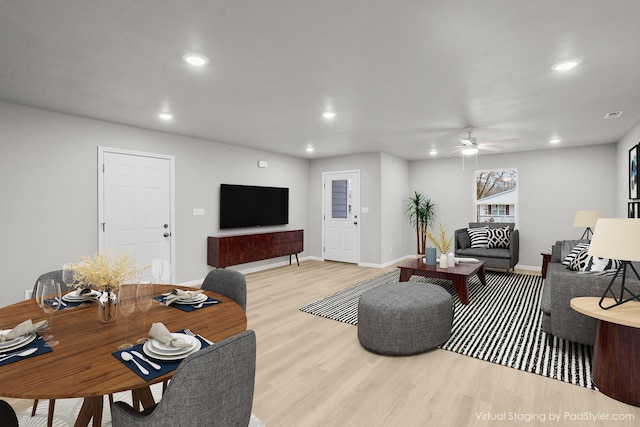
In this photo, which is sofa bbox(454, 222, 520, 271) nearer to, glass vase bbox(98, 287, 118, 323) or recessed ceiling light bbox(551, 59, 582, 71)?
recessed ceiling light bbox(551, 59, 582, 71)

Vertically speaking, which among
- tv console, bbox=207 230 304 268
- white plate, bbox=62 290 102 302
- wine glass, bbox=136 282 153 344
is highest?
wine glass, bbox=136 282 153 344

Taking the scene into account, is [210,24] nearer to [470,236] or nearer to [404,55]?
[404,55]

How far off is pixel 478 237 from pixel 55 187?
6482mm

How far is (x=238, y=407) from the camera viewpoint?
1096 millimetres

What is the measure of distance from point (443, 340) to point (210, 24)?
3021 millimetres

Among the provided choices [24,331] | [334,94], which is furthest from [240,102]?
[24,331]

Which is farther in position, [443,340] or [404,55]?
[443,340]

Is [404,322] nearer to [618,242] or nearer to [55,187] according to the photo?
[618,242]

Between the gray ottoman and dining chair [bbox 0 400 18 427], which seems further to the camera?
the gray ottoman

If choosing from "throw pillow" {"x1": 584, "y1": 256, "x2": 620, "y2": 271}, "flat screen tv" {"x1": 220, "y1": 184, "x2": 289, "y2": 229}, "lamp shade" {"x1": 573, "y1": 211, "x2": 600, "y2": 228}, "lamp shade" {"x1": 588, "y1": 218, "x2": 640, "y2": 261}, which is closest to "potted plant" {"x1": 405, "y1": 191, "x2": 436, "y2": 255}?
"lamp shade" {"x1": 573, "y1": 211, "x2": 600, "y2": 228}

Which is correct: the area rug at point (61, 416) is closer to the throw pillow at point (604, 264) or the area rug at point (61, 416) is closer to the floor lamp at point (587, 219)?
the throw pillow at point (604, 264)

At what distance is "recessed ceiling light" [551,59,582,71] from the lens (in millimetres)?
2500

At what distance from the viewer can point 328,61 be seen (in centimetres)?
252

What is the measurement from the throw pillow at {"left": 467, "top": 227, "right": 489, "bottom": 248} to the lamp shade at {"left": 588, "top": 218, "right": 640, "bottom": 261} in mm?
3983
